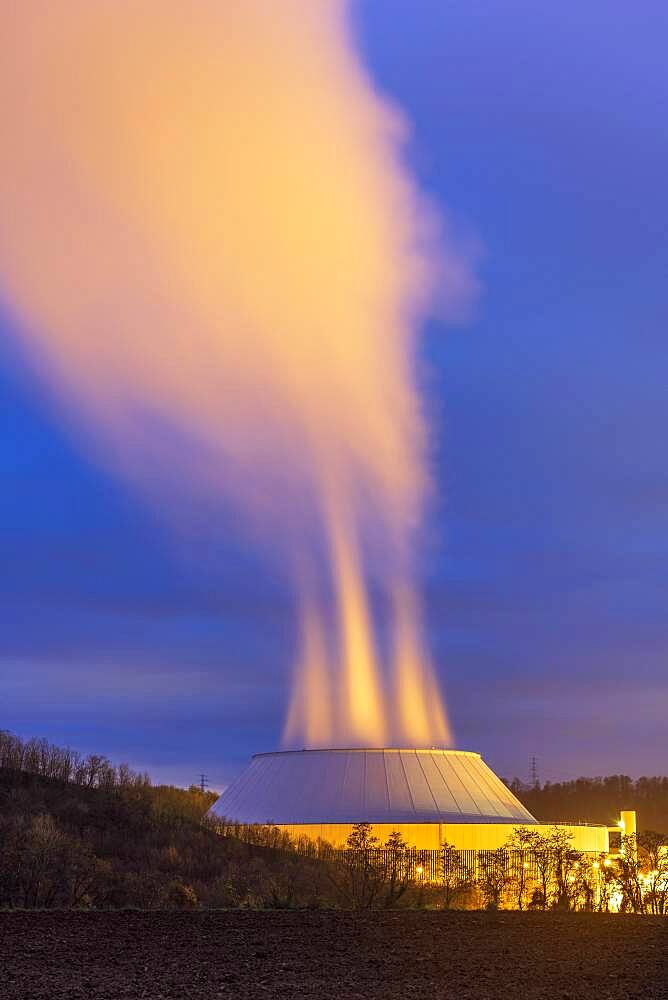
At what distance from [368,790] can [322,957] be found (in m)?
41.5

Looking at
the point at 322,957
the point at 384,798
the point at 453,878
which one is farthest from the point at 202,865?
the point at 384,798

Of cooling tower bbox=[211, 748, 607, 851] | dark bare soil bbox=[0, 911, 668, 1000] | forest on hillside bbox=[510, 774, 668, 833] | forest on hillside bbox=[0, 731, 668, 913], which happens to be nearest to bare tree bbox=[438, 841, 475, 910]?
forest on hillside bbox=[0, 731, 668, 913]

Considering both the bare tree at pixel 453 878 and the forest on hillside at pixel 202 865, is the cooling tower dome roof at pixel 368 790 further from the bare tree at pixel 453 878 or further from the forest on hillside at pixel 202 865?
the bare tree at pixel 453 878

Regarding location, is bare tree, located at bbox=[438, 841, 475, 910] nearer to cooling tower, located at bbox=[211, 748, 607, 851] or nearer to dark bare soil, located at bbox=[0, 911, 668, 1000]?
dark bare soil, located at bbox=[0, 911, 668, 1000]

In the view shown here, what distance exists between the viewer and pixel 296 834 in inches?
2114

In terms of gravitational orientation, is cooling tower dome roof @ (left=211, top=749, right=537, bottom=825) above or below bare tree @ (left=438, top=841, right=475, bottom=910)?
above

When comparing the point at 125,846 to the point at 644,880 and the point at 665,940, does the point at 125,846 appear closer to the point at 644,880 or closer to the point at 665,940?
the point at 644,880

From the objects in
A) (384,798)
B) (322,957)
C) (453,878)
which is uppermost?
(384,798)

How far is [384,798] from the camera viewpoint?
57656 mm

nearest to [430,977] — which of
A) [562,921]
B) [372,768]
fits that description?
[562,921]

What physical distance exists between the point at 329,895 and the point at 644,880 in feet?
28.5

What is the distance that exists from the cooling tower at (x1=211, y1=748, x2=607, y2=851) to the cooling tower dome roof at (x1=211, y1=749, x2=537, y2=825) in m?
0.05

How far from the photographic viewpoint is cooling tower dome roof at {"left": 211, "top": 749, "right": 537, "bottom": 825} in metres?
56.5

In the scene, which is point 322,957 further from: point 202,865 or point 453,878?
point 453,878
